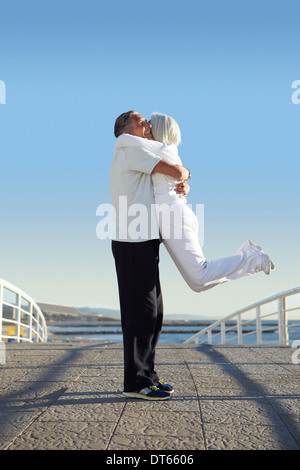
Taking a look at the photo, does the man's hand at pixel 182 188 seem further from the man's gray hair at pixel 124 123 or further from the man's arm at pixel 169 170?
the man's gray hair at pixel 124 123

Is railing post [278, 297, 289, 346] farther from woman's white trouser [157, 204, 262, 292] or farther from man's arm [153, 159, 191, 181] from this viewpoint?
man's arm [153, 159, 191, 181]

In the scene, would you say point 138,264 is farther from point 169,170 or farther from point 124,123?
point 124,123

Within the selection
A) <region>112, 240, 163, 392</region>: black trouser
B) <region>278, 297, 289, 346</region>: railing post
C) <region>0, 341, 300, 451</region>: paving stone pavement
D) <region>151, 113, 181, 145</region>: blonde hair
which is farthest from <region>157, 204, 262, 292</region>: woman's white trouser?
<region>278, 297, 289, 346</region>: railing post

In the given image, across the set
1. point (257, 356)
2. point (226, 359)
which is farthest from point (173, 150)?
point (257, 356)

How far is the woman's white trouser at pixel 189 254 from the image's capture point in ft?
7.86

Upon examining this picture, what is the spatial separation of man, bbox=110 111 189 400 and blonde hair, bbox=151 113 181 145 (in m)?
0.19

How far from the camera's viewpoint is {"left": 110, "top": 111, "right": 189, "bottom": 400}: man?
2383mm

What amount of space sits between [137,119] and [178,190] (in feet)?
1.47

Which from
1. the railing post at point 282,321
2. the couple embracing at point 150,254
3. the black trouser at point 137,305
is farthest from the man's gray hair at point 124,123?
the railing post at point 282,321

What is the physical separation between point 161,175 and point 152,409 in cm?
114

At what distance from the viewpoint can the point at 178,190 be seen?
2459 millimetres

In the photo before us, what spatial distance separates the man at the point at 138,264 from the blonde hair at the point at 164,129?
19cm
